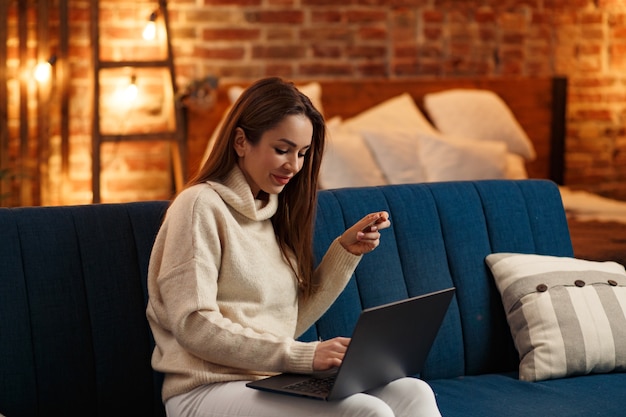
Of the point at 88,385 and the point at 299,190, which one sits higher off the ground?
the point at 299,190

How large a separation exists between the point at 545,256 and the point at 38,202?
2.97 metres

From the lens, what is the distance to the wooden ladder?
479 centimetres

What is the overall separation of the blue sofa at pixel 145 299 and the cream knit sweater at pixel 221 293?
0.23m

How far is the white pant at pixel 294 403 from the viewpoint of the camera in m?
1.89

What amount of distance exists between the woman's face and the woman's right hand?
0.40m

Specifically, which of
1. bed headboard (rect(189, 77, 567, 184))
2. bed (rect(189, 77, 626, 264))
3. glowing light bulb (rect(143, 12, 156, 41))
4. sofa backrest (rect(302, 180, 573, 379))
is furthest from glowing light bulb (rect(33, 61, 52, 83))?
sofa backrest (rect(302, 180, 573, 379))

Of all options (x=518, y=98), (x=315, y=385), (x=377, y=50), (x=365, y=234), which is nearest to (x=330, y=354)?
(x=315, y=385)

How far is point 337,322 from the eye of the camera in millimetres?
2580

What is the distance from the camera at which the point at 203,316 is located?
6.45 ft

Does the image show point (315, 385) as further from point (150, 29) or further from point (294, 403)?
point (150, 29)

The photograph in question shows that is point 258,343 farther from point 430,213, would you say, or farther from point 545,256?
point 545,256

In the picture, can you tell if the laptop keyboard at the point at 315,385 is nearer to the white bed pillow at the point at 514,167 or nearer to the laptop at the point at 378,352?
the laptop at the point at 378,352

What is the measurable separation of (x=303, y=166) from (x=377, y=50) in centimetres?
349

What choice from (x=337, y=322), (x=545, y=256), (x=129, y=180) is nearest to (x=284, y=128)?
(x=337, y=322)
